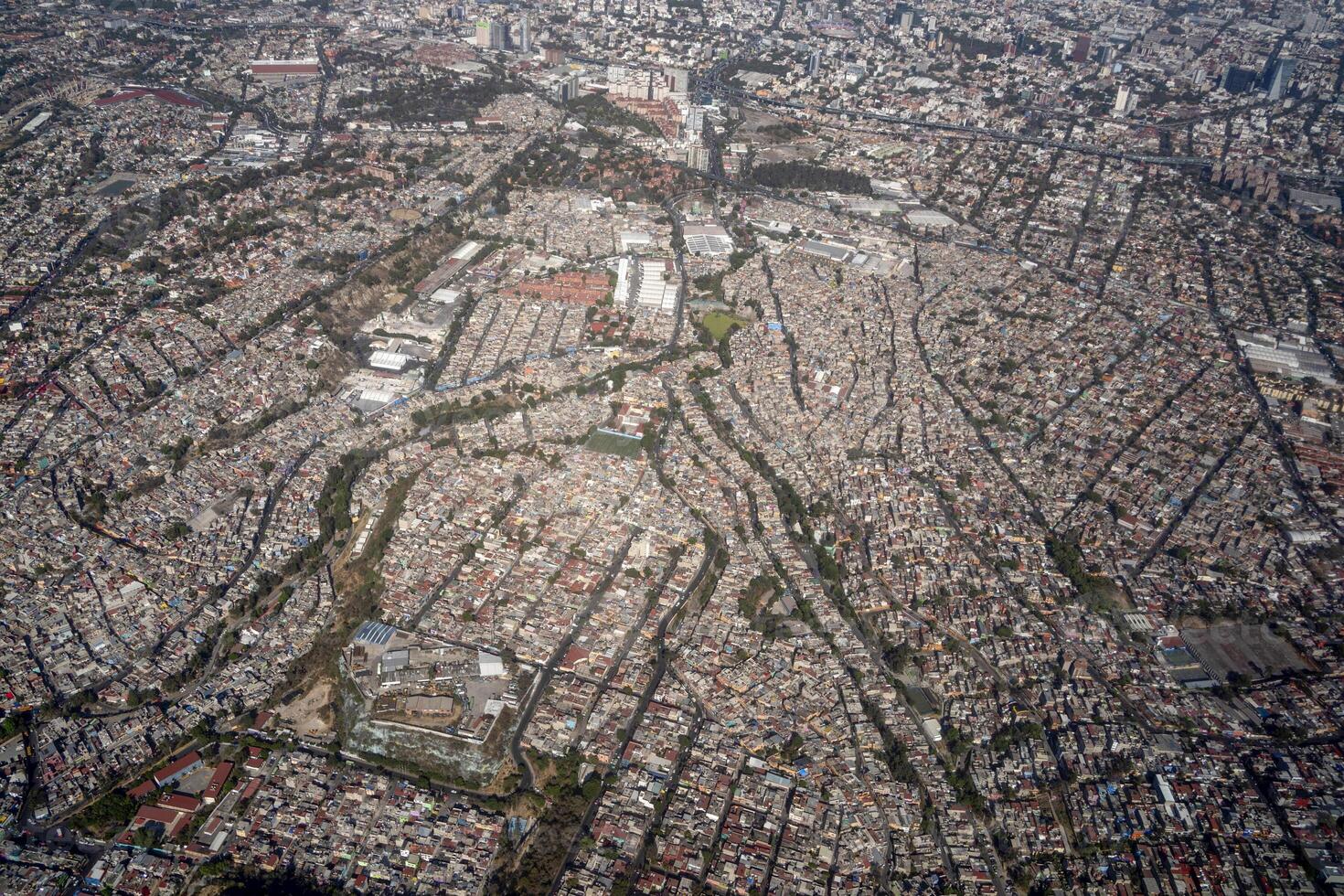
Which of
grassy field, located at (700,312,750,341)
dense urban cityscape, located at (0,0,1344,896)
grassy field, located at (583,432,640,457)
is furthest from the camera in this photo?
grassy field, located at (700,312,750,341)

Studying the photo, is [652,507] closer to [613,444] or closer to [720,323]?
[613,444]

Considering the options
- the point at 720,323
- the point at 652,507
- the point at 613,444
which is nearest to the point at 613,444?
the point at 613,444

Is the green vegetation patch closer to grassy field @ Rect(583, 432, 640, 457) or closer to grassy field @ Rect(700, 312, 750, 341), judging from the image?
grassy field @ Rect(583, 432, 640, 457)

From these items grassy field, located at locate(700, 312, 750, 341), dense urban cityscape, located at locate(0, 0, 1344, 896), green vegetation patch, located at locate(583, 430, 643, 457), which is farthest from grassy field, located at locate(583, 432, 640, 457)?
grassy field, located at locate(700, 312, 750, 341)

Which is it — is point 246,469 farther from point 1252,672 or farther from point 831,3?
point 831,3

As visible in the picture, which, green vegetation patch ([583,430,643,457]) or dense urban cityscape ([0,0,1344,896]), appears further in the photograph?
green vegetation patch ([583,430,643,457])

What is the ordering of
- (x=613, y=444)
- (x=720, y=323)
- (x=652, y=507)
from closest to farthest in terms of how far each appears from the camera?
1. (x=652, y=507)
2. (x=613, y=444)
3. (x=720, y=323)
